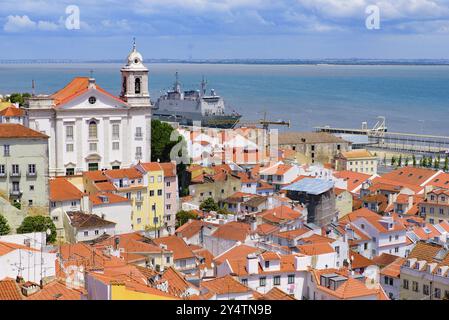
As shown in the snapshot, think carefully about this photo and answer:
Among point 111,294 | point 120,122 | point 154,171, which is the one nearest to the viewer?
point 111,294

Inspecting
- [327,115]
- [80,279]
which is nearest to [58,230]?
[80,279]

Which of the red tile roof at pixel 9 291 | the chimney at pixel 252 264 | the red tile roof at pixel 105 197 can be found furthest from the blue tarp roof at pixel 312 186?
the red tile roof at pixel 9 291

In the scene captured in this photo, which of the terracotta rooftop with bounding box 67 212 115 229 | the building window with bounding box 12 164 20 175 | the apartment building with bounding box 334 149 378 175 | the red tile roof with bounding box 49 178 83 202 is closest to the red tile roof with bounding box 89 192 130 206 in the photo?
the red tile roof with bounding box 49 178 83 202

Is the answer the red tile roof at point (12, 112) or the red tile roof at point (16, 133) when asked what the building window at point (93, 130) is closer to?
Answer: the red tile roof at point (12, 112)

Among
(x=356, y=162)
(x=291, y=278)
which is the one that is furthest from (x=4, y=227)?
(x=356, y=162)

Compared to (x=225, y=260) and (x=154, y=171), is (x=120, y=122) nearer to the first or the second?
(x=154, y=171)

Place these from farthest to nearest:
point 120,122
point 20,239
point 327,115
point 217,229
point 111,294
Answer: point 327,115 → point 120,122 → point 217,229 → point 20,239 → point 111,294
